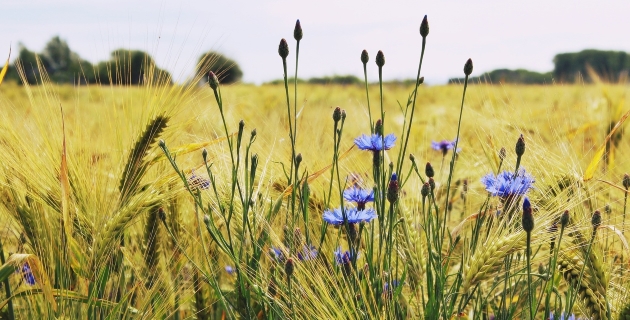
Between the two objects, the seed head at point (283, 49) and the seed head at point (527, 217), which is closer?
the seed head at point (527, 217)

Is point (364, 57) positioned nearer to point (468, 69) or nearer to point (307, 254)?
point (468, 69)

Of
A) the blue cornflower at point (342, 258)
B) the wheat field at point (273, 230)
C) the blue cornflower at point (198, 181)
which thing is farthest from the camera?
the blue cornflower at point (198, 181)

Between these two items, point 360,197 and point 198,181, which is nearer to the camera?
point 360,197

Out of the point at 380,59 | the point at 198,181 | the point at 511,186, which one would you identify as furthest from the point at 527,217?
the point at 198,181

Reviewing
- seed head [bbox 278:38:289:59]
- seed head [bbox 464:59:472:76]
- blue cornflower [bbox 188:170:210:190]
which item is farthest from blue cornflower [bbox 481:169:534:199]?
blue cornflower [bbox 188:170:210:190]

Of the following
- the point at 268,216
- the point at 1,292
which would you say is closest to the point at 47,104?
the point at 1,292

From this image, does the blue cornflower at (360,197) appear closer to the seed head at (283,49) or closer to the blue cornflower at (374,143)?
the blue cornflower at (374,143)

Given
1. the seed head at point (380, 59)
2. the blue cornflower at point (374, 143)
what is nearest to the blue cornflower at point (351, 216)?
the blue cornflower at point (374, 143)

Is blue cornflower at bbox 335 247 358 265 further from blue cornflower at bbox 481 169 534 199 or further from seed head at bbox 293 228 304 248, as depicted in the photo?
blue cornflower at bbox 481 169 534 199

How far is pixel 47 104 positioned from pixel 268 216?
20.3 inches

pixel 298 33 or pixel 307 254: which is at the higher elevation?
pixel 298 33

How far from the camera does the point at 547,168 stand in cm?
137

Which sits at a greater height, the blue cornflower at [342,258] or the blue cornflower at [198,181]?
the blue cornflower at [198,181]

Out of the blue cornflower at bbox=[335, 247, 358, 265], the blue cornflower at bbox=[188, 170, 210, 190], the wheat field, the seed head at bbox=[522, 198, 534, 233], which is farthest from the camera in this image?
the blue cornflower at bbox=[188, 170, 210, 190]
